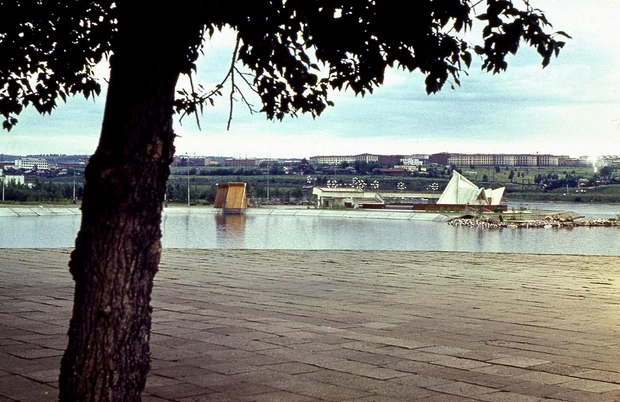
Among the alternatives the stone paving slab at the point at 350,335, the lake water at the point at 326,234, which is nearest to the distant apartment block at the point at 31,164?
the lake water at the point at 326,234

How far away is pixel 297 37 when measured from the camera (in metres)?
4.58

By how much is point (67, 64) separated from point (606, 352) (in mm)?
4303

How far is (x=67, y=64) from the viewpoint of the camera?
612 cm

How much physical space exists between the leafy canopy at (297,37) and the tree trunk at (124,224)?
11 centimetres

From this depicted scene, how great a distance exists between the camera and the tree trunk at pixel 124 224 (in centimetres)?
266

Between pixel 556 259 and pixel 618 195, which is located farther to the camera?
pixel 618 195

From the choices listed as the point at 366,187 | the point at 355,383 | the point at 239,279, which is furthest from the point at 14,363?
the point at 366,187

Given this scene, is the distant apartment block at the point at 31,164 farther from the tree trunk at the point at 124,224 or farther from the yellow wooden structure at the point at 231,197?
the tree trunk at the point at 124,224

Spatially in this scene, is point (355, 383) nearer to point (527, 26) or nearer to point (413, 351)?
point (413, 351)

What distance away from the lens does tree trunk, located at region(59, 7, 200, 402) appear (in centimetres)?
266

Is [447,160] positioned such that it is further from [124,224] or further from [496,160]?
[124,224]

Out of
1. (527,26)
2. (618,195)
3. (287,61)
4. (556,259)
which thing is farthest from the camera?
(618,195)

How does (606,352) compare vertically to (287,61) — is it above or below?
below

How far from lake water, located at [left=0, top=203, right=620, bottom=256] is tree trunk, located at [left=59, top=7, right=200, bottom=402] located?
13.4 m
